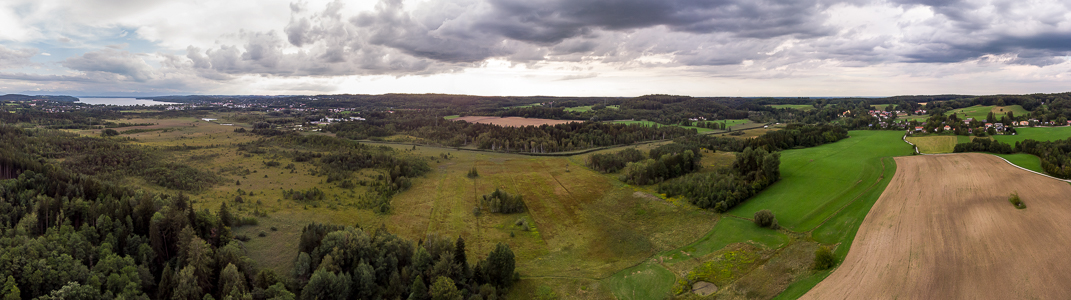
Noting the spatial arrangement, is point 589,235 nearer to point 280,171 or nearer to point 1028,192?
point 1028,192

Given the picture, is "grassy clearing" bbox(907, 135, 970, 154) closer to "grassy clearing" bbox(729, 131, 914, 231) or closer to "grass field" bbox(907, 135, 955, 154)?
"grass field" bbox(907, 135, 955, 154)

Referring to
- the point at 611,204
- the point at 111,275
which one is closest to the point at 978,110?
the point at 611,204

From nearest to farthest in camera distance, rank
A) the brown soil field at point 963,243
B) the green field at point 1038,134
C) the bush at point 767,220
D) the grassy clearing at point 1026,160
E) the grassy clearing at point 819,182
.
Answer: the brown soil field at point 963,243 < the bush at point 767,220 < the grassy clearing at point 1026,160 < the grassy clearing at point 819,182 < the green field at point 1038,134

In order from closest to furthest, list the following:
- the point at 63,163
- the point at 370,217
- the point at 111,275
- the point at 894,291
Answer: the point at 894,291 < the point at 111,275 < the point at 370,217 < the point at 63,163

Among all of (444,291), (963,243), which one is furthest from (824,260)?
(444,291)

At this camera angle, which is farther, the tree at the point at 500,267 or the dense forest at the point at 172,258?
the tree at the point at 500,267

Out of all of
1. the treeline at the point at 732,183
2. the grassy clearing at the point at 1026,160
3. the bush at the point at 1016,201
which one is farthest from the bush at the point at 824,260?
the grassy clearing at the point at 1026,160

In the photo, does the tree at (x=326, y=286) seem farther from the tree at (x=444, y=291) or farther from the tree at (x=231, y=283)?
the tree at (x=444, y=291)
